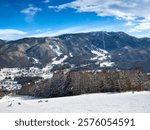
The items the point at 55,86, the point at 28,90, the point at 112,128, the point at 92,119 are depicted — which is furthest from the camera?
the point at 28,90

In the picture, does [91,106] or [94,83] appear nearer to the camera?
[91,106]

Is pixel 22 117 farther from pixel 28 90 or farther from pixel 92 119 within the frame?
pixel 28 90

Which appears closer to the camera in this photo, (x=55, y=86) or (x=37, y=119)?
(x=37, y=119)

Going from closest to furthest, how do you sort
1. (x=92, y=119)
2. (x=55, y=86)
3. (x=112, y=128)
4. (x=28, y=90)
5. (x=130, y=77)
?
(x=112, y=128) < (x=92, y=119) < (x=130, y=77) < (x=55, y=86) < (x=28, y=90)

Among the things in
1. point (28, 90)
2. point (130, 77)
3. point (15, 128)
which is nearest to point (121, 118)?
point (15, 128)

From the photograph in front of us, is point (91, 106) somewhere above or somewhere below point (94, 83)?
above

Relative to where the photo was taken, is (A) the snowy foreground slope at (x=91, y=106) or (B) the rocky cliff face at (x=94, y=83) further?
(B) the rocky cliff face at (x=94, y=83)

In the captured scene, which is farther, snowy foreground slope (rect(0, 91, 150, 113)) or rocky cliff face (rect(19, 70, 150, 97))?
rocky cliff face (rect(19, 70, 150, 97))

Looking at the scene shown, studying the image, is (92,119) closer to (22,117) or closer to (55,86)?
(22,117)
